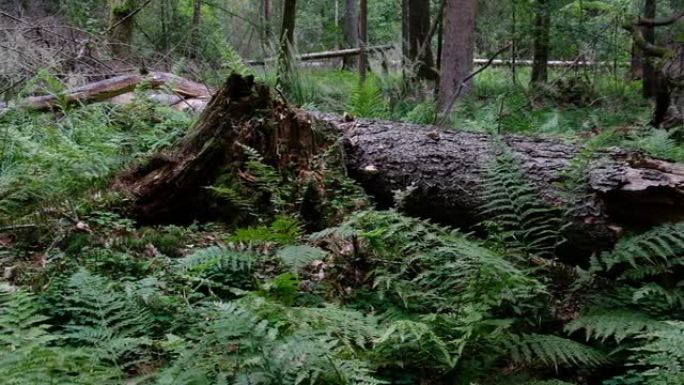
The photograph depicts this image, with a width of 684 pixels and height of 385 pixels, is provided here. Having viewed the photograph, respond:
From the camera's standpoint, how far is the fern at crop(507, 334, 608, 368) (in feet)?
7.80

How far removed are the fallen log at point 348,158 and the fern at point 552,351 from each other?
1033mm

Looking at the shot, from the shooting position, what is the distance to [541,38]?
381 inches

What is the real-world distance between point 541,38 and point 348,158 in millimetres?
6590

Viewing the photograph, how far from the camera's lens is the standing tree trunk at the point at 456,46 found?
24.3ft

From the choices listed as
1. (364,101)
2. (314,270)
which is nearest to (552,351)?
(314,270)

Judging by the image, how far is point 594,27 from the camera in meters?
9.99

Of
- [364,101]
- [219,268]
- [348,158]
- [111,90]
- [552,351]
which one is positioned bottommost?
[552,351]

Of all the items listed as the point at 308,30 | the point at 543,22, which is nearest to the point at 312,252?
the point at 543,22

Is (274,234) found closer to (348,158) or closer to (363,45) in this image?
(348,158)

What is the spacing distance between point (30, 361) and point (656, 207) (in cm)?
278

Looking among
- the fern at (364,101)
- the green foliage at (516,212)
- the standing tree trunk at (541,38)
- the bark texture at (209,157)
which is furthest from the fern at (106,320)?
the standing tree trunk at (541,38)

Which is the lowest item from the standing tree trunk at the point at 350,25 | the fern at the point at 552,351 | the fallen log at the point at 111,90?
the fern at the point at 552,351

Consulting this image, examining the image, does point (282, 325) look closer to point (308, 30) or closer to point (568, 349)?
point (568, 349)

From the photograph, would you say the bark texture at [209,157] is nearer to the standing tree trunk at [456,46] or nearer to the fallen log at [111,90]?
the fallen log at [111,90]
